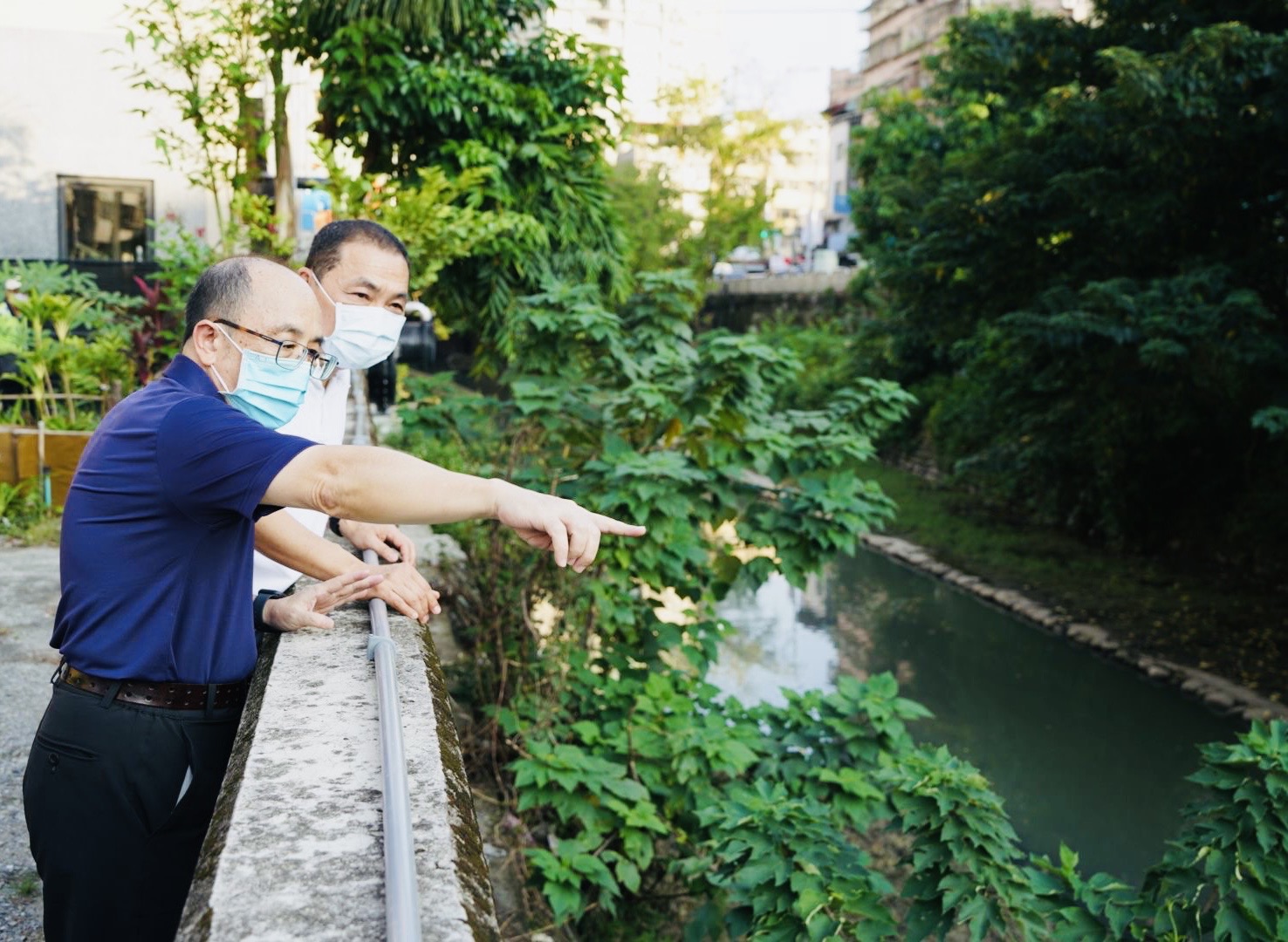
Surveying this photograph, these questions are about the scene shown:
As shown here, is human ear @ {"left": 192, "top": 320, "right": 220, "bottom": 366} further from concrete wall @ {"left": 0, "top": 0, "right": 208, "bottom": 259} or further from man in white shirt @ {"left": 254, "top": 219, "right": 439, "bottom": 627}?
concrete wall @ {"left": 0, "top": 0, "right": 208, "bottom": 259}

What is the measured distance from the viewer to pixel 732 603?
11898 mm

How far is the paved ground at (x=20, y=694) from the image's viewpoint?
8.67 ft

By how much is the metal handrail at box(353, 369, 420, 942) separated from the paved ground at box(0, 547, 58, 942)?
131 cm

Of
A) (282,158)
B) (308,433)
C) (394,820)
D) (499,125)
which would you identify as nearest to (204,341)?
(308,433)

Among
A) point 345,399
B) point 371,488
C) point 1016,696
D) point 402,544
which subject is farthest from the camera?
point 1016,696

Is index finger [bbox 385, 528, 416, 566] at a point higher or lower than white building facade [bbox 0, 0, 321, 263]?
lower

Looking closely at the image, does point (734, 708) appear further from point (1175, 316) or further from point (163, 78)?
point (163, 78)

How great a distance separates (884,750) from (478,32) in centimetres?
777

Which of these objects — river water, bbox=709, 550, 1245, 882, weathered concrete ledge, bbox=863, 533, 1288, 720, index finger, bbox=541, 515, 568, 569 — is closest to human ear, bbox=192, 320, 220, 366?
index finger, bbox=541, 515, 568, 569

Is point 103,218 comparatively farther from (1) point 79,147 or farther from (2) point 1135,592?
(2) point 1135,592

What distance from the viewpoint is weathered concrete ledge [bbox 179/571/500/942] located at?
1278mm

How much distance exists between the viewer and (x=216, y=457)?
5.25 ft

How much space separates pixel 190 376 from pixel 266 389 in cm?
16

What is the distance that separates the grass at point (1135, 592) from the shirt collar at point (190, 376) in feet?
29.0
